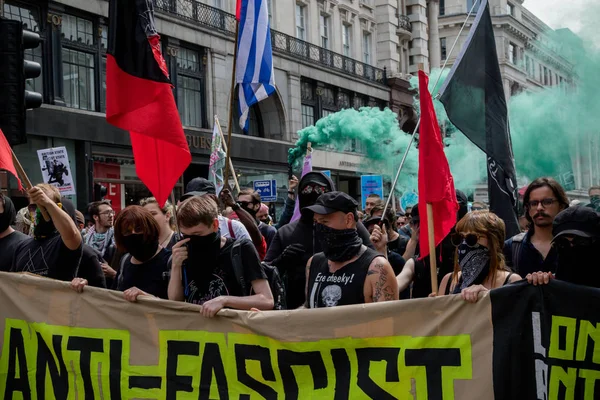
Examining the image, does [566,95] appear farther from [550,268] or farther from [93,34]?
[550,268]

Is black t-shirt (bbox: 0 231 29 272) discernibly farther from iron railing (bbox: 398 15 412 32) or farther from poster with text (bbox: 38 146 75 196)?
iron railing (bbox: 398 15 412 32)

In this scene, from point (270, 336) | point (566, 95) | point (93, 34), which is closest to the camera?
point (270, 336)

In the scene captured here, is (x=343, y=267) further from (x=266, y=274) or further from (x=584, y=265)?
(x=584, y=265)

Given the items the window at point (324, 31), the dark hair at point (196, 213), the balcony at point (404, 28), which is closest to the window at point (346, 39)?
the window at point (324, 31)

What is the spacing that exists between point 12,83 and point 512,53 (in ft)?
159

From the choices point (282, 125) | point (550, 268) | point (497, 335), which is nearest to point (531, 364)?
point (497, 335)

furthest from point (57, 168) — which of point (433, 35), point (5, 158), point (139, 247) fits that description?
point (433, 35)

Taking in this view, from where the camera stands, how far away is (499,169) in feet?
22.3

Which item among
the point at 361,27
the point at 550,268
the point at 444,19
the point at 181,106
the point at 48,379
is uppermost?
the point at 444,19

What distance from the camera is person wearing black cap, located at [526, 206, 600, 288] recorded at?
4004mm

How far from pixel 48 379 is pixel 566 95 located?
2563 centimetres

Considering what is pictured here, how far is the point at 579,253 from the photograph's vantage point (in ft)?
13.2

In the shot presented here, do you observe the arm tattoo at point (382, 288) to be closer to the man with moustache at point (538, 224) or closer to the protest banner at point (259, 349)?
the protest banner at point (259, 349)

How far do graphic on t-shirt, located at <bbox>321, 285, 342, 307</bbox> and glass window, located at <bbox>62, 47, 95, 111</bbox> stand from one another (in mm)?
18183
